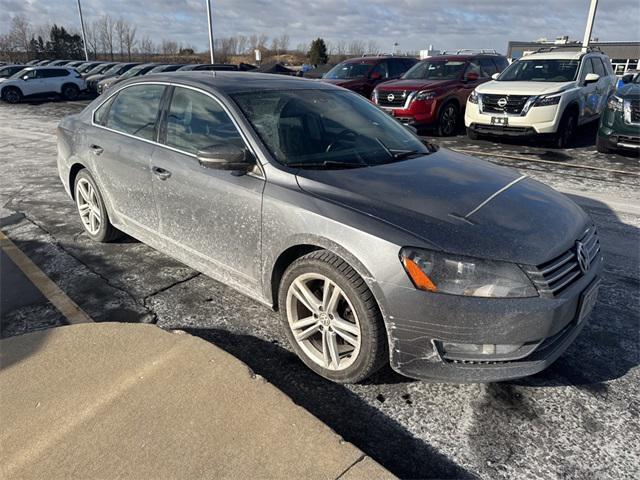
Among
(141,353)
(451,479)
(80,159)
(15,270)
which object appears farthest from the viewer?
(80,159)

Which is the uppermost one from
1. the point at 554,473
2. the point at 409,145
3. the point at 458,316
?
the point at 409,145

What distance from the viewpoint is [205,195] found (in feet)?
10.8

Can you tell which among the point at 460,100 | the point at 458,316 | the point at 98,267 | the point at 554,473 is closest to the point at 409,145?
the point at 458,316

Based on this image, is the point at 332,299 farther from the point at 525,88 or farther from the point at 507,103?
the point at 525,88

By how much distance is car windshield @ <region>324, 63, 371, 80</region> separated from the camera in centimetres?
1420

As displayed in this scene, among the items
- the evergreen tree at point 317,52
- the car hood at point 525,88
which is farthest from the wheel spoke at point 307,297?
the evergreen tree at point 317,52

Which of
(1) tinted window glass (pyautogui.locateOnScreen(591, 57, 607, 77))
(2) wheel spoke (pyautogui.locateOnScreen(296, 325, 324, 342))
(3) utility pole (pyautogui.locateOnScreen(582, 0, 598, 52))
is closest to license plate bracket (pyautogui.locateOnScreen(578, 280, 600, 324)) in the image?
(2) wheel spoke (pyautogui.locateOnScreen(296, 325, 324, 342))

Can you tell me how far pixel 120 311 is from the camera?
3555 mm

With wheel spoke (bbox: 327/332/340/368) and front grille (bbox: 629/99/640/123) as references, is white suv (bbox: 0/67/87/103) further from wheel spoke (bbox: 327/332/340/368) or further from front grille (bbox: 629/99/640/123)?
wheel spoke (bbox: 327/332/340/368)

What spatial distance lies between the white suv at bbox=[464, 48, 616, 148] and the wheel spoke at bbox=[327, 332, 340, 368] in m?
8.31

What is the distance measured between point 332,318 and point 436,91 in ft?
31.3

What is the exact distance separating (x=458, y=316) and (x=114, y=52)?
80.4 metres

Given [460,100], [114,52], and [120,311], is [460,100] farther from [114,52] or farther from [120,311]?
[114,52]

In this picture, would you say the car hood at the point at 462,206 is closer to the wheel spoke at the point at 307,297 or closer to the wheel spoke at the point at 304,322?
the wheel spoke at the point at 307,297
